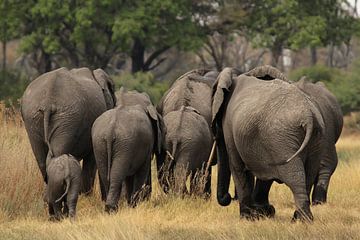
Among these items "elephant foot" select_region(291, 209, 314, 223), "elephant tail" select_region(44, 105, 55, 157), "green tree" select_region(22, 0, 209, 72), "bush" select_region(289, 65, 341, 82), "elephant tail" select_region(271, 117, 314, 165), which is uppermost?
"elephant tail" select_region(271, 117, 314, 165)

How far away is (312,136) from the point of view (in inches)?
367

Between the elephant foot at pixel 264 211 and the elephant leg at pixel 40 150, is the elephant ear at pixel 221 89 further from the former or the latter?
the elephant leg at pixel 40 150

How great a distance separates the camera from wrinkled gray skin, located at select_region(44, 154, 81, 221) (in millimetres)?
10508

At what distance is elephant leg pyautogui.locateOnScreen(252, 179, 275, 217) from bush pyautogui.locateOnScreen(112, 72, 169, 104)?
22.6 metres

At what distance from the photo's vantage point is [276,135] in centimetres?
921

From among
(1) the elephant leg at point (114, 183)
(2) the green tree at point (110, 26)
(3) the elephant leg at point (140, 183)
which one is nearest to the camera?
(1) the elephant leg at point (114, 183)

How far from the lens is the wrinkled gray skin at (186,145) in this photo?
12.2 m

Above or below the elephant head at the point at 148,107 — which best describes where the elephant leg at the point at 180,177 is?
below

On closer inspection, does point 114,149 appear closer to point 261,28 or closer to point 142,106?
point 142,106

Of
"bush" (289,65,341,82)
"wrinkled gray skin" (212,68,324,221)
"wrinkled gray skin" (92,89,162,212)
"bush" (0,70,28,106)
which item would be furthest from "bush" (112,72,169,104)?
"wrinkled gray skin" (212,68,324,221)

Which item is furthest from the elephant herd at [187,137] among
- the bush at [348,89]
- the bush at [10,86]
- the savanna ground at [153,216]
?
the bush at [348,89]

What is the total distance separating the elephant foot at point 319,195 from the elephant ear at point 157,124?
2.24 m

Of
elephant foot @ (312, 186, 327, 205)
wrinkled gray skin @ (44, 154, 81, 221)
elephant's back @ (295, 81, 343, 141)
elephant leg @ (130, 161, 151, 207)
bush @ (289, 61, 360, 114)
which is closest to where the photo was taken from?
wrinkled gray skin @ (44, 154, 81, 221)

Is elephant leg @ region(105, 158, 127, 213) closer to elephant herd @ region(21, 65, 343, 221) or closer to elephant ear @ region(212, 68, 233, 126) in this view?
elephant herd @ region(21, 65, 343, 221)
